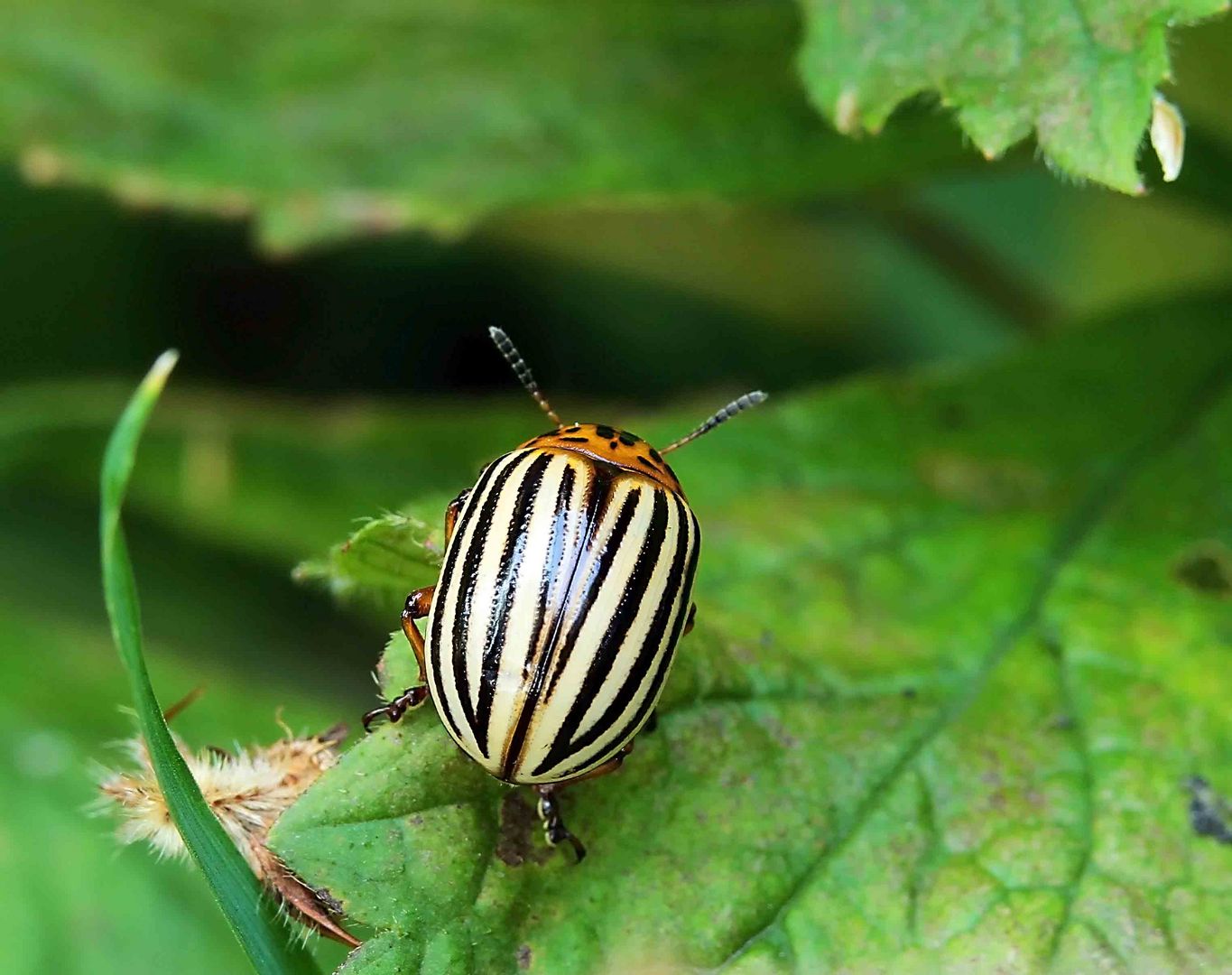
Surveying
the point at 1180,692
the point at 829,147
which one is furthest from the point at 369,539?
the point at 829,147

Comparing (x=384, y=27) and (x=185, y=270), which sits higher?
(x=384, y=27)

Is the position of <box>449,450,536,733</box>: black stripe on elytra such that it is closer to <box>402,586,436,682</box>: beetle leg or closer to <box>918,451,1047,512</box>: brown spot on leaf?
<box>402,586,436,682</box>: beetle leg

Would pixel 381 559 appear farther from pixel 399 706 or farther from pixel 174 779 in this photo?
pixel 174 779

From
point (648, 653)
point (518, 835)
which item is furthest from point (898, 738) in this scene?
point (518, 835)

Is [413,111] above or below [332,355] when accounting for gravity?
above

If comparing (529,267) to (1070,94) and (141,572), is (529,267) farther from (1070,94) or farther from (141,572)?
(1070,94)

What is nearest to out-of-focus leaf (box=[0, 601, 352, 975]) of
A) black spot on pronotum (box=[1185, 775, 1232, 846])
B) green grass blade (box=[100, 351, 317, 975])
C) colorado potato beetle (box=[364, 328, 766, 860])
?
green grass blade (box=[100, 351, 317, 975])

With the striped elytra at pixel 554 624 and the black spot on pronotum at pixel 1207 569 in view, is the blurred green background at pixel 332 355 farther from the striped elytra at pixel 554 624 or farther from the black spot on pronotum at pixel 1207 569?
the black spot on pronotum at pixel 1207 569
